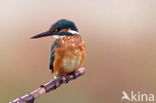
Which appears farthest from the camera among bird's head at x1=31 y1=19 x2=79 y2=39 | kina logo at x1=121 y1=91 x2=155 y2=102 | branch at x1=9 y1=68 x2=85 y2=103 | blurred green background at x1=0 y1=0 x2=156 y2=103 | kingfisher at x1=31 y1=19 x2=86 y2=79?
blurred green background at x1=0 y1=0 x2=156 y2=103

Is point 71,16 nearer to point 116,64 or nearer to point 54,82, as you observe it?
point 116,64

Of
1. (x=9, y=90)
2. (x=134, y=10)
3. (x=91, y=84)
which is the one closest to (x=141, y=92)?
(x=91, y=84)

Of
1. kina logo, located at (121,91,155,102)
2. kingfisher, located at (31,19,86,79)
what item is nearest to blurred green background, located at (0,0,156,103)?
kina logo, located at (121,91,155,102)

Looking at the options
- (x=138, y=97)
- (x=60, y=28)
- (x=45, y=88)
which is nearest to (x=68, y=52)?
(x=60, y=28)

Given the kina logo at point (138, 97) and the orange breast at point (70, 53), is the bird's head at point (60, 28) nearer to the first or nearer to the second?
the orange breast at point (70, 53)

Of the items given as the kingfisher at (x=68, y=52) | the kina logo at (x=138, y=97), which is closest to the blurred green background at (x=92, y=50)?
the kina logo at (x=138, y=97)

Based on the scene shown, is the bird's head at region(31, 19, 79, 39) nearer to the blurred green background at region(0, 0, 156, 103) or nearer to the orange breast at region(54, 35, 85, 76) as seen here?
the orange breast at region(54, 35, 85, 76)

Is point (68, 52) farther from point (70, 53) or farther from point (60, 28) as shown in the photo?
point (60, 28)
